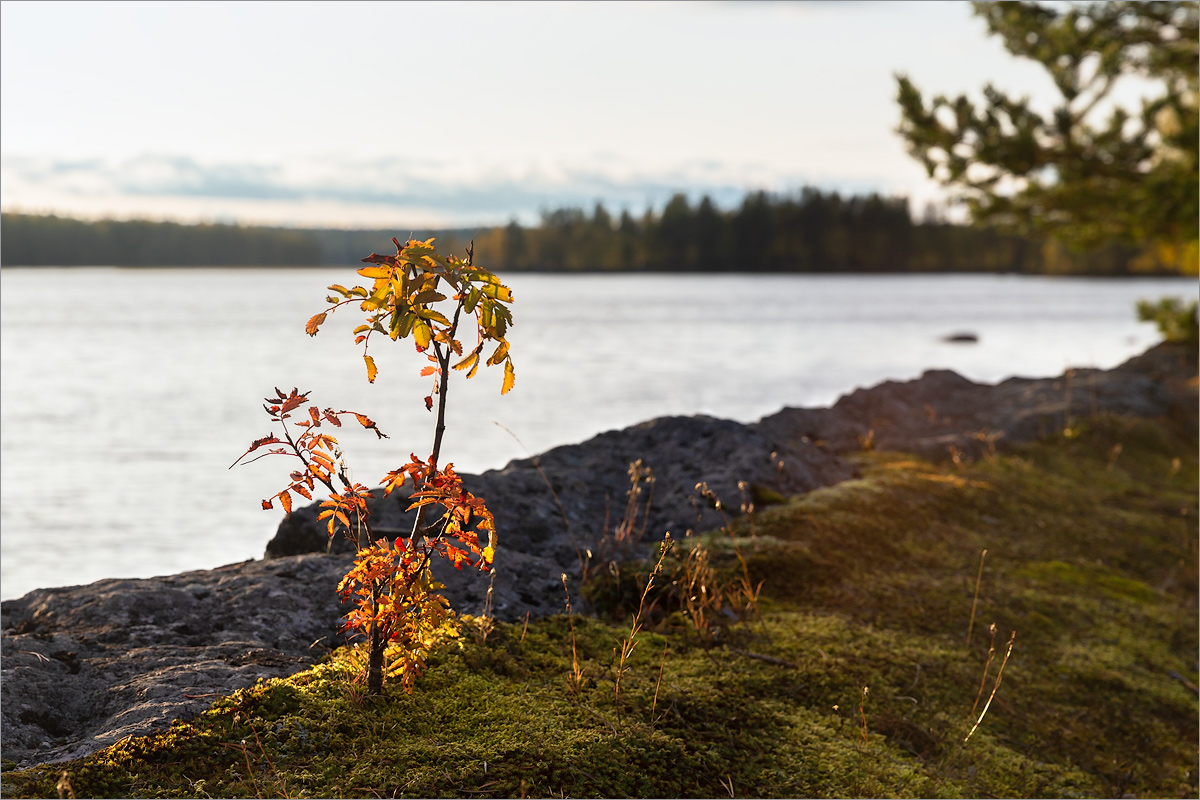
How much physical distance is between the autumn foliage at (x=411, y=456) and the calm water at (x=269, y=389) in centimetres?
279

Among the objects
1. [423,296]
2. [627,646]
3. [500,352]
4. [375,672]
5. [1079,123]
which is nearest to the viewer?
[423,296]

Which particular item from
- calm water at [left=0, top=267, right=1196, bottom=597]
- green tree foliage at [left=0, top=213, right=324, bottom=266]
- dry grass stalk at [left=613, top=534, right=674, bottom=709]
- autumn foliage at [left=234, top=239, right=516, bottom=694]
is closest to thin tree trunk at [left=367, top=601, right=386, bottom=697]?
autumn foliage at [left=234, top=239, right=516, bottom=694]

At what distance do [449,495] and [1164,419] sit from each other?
11.2 m

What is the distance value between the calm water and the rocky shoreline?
5.02 ft

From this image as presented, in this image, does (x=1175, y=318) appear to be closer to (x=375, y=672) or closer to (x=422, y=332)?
(x=375, y=672)

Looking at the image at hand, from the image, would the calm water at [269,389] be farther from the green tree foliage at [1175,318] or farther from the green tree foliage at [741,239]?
the green tree foliage at [741,239]

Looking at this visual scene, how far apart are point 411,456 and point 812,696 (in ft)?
8.18

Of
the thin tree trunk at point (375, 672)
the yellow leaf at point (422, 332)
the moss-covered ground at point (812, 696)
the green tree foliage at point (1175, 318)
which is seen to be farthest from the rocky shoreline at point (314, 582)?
the green tree foliage at point (1175, 318)

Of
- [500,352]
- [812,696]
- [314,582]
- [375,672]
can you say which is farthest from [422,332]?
[812,696]

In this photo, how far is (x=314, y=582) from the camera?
4680mm

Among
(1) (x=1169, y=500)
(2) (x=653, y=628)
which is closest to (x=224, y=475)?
(2) (x=653, y=628)

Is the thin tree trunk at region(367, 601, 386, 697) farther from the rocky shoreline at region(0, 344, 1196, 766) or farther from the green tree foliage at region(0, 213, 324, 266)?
the green tree foliage at region(0, 213, 324, 266)

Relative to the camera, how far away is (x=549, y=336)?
1248 inches

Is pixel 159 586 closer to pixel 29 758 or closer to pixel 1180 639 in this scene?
pixel 29 758
